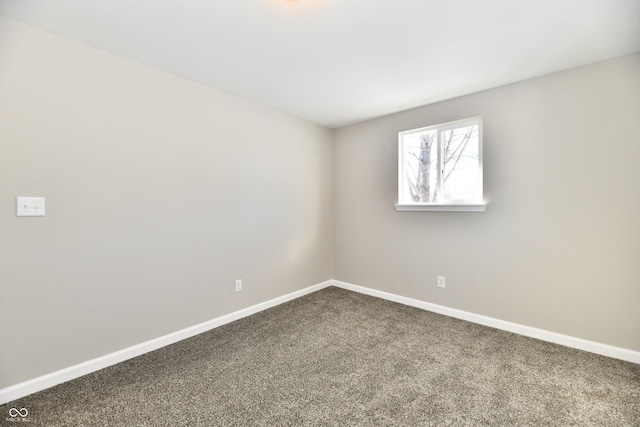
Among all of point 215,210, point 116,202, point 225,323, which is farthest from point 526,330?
point 116,202

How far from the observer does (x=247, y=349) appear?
217 cm

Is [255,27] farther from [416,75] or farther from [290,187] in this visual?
[290,187]

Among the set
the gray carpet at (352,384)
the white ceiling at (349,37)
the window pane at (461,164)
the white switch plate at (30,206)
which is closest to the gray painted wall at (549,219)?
the window pane at (461,164)

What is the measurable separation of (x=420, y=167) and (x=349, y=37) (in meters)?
1.81

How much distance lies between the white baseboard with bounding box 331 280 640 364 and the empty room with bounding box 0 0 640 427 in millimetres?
15

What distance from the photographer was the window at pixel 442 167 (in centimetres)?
271

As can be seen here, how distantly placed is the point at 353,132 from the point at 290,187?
1213mm

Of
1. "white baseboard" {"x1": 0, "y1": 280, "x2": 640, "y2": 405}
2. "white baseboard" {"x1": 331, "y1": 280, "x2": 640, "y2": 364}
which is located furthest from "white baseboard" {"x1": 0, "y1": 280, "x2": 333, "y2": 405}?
"white baseboard" {"x1": 331, "y1": 280, "x2": 640, "y2": 364}

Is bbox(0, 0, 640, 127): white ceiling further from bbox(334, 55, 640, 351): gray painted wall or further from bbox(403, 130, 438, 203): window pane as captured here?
bbox(403, 130, 438, 203): window pane

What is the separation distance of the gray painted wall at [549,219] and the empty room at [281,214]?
16 millimetres

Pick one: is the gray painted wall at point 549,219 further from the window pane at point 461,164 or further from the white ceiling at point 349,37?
the white ceiling at point 349,37

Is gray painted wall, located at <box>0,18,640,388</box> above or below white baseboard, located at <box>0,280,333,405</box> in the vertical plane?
above

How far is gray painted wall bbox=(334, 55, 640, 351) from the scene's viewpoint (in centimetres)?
200

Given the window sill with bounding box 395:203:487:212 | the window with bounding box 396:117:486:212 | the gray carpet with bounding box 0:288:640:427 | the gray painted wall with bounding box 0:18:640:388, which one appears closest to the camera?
the gray carpet with bounding box 0:288:640:427
